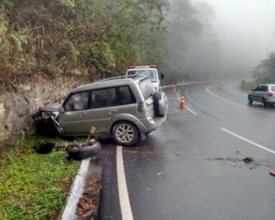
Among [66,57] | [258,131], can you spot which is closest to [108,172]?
[258,131]

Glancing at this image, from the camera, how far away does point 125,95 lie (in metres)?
9.91

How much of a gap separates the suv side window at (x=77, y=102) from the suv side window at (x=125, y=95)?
1.05 metres

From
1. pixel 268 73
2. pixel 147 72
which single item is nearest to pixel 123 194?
pixel 147 72

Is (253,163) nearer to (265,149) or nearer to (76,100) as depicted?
(265,149)

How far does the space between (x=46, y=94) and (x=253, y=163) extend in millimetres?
7331

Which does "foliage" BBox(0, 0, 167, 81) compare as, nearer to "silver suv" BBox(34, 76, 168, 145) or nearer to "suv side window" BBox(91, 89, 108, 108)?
"silver suv" BBox(34, 76, 168, 145)

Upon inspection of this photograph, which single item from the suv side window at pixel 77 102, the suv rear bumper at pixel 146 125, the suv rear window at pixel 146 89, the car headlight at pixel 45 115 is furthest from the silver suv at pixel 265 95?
the car headlight at pixel 45 115

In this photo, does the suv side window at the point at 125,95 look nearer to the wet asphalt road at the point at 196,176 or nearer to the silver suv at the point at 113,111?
the silver suv at the point at 113,111

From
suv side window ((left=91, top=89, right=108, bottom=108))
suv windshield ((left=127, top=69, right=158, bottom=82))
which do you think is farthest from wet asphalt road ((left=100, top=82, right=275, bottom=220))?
suv windshield ((left=127, top=69, right=158, bottom=82))

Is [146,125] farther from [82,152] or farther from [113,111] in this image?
[82,152]

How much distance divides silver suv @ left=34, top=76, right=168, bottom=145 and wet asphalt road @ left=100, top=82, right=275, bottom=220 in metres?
0.54

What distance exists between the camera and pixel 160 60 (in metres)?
45.7

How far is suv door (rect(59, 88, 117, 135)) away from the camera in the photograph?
397 inches

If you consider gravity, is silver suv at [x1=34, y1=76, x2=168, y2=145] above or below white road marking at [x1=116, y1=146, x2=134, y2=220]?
above
